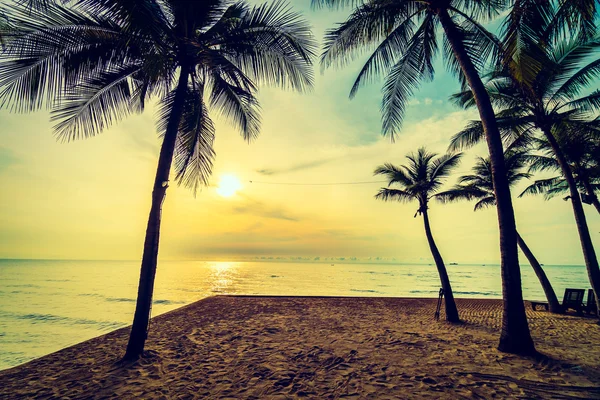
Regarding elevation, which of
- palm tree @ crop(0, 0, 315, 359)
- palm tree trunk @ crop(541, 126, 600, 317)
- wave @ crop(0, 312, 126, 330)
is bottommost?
wave @ crop(0, 312, 126, 330)

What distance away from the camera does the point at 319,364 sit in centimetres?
529

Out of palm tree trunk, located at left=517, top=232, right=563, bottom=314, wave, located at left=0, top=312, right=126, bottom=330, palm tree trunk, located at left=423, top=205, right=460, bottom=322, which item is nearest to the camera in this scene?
palm tree trunk, located at left=423, top=205, right=460, bottom=322

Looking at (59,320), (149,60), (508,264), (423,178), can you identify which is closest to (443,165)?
(423,178)

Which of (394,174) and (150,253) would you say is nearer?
(150,253)

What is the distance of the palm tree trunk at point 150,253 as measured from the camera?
225 inches

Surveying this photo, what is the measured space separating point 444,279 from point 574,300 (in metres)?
5.63

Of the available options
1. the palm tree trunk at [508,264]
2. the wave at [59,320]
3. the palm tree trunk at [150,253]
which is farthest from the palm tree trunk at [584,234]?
the wave at [59,320]

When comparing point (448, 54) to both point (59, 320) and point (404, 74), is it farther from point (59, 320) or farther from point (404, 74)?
point (59, 320)

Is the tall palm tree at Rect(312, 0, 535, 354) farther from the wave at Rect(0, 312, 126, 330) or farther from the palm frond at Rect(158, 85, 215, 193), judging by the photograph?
the wave at Rect(0, 312, 126, 330)

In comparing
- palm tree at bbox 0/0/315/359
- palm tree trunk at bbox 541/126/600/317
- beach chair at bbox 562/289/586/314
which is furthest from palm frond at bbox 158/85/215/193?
beach chair at bbox 562/289/586/314

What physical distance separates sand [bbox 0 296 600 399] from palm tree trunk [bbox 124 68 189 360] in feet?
1.53

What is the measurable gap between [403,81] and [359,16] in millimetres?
2405

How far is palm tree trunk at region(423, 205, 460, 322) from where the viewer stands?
928 cm

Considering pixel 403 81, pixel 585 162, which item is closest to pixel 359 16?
pixel 403 81
